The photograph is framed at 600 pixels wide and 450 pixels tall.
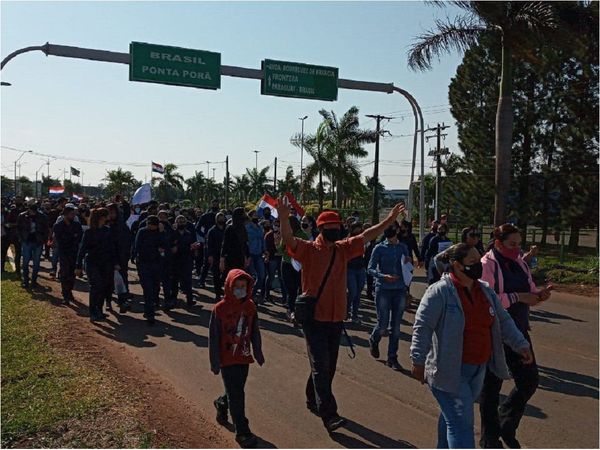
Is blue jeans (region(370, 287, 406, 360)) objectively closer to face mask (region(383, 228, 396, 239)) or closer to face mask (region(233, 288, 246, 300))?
face mask (region(383, 228, 396, 239))

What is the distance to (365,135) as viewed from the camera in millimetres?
34188

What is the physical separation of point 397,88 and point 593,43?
14.5 metres

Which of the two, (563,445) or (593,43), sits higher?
(593,43)

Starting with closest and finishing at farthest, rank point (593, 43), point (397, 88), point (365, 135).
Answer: point (397, 88), point (593, 43), point (365, 135)

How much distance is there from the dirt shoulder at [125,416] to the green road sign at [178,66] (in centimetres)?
867

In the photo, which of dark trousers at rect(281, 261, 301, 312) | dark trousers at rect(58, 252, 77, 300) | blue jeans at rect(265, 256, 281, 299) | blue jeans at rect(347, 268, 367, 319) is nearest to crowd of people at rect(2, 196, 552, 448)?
dark trousers at rect(281, 261, 301, 312)

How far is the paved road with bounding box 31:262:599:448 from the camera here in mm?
5258

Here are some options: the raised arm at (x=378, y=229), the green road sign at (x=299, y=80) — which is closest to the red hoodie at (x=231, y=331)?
the raised arm at (x=378, y=229)

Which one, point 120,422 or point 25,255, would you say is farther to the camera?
point 25,255

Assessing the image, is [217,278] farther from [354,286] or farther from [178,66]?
[178,66]

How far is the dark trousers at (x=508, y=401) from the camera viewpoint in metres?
4.85

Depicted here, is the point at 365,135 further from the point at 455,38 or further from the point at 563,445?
the point at 563,445

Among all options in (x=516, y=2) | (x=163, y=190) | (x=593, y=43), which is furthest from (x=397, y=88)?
(x=163, y=190)

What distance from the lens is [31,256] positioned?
12727 millimetres
